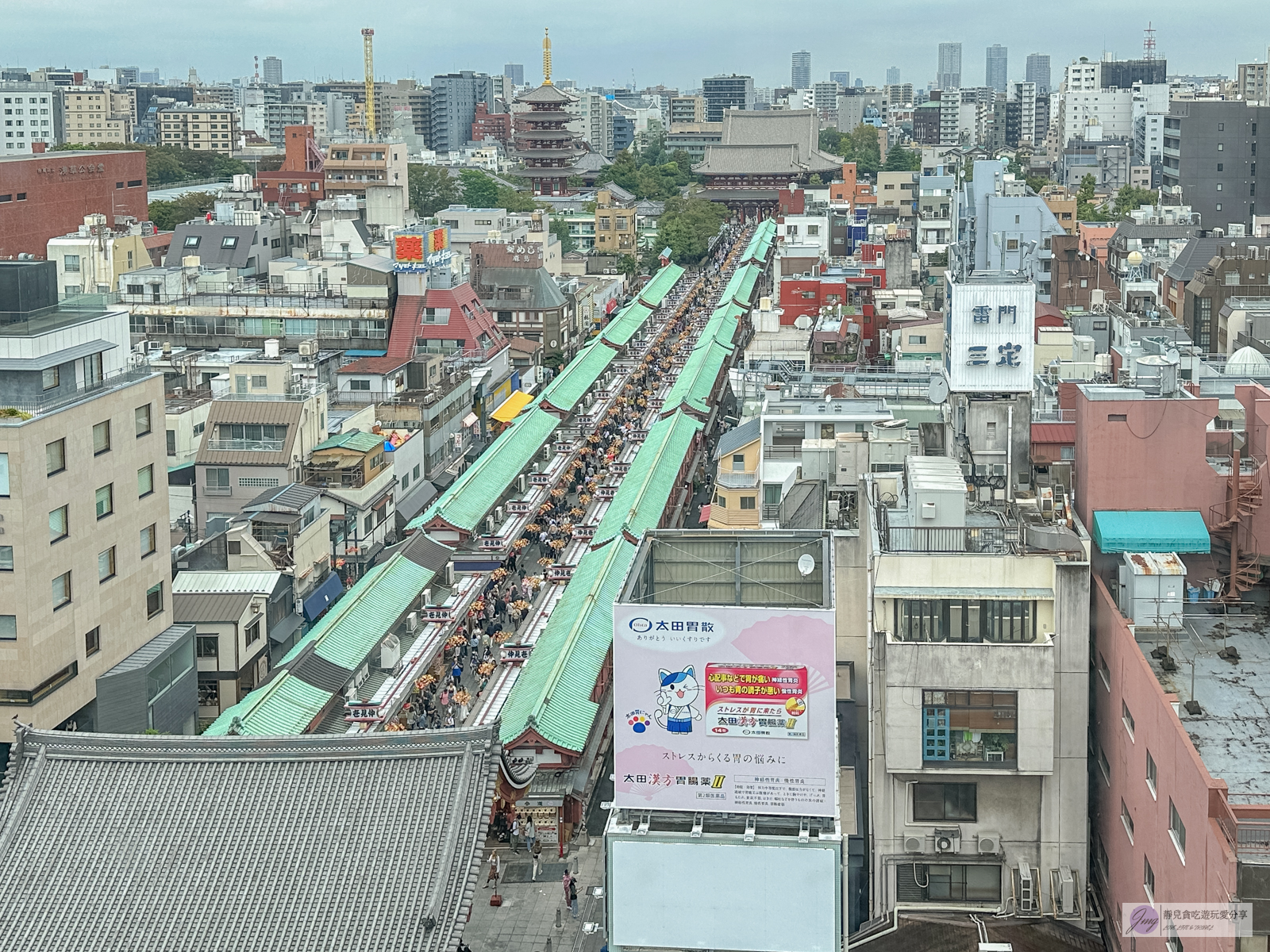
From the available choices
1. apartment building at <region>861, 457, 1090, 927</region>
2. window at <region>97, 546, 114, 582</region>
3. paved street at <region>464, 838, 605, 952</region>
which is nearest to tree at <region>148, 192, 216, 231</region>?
window at <region>97, 546, 114, 582</region>

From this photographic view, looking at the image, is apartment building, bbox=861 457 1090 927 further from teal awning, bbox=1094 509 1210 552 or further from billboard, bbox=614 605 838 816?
billboard, bbox=614 605 838 816

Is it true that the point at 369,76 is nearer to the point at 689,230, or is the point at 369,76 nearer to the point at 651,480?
the point at 689,230

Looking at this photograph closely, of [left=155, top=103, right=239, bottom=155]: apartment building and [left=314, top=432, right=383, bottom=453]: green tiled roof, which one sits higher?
[left=155, top=103, right=239, bottom=155]: apartment building

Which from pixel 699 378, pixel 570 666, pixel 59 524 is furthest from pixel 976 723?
pixel 699 378

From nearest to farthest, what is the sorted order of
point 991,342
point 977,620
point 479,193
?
point 977,620 → point 991,342 → point 479,193

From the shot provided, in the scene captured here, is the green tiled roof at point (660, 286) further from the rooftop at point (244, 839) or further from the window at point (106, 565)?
the rooftop at point (244, 839)

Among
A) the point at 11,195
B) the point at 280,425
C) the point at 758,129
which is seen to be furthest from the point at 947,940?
the point at 758,129

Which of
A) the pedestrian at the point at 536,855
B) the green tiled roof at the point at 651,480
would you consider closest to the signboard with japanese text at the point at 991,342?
the green tiled roof at the point at 651,480
